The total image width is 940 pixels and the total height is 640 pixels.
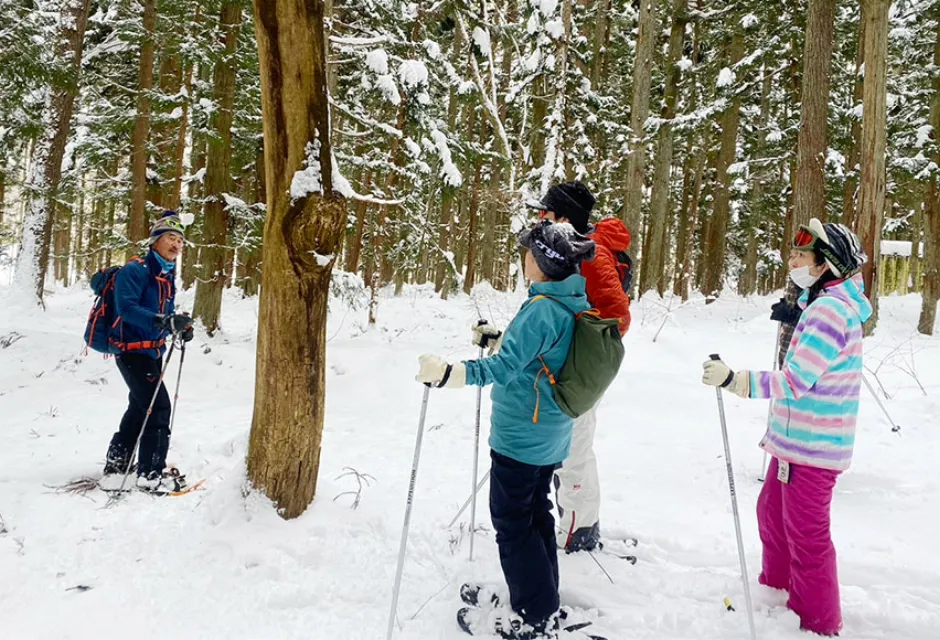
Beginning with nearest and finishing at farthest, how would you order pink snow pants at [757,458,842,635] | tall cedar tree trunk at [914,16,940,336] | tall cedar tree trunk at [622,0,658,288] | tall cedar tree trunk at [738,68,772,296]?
pink snow pants at [757,458,842,635], tall cedar tree trunk at [914,16,940,336], tall cedar tree trunk at [622,0,658,288], tall cedar tree trunk at [738,68,772,296]

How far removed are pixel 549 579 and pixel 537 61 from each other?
38.7 ft

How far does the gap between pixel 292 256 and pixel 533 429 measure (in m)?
1.98

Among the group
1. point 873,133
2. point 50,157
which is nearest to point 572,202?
point 873,133

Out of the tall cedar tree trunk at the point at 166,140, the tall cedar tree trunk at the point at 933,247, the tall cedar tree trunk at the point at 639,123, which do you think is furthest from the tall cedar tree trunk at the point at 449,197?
the tall cedar tree trunk at the point at 933,247

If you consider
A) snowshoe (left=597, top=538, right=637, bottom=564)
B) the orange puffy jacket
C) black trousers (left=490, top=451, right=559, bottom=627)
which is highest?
the orange puffy jacket

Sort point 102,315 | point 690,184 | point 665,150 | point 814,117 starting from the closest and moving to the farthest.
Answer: point 102,315 < point 814,117 < point 665,150 < point 690,184

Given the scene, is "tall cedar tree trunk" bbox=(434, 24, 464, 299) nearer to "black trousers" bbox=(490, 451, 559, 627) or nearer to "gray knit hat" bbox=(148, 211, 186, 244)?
"gray knit hat" bbox=(148, 211, 186, 244)

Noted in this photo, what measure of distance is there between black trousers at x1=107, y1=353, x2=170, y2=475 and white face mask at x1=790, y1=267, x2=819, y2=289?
4.85m

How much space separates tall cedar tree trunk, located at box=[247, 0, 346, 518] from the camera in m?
3.50

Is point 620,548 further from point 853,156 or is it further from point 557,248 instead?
point 853,156

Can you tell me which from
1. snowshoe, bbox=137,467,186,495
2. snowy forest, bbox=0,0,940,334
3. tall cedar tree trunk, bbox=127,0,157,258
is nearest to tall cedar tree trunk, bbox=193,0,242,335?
snowy forest, bbox=0,0,940,334

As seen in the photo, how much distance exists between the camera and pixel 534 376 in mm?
2863

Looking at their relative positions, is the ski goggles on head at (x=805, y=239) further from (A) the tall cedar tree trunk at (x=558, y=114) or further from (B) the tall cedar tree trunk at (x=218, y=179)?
(B) the tall cedar tree trunk at (x=218, y=179)

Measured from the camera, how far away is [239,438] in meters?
5.53
